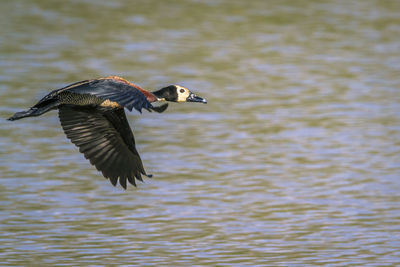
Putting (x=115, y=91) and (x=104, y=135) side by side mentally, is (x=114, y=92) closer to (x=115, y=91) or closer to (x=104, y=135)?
(x=115, y=91)

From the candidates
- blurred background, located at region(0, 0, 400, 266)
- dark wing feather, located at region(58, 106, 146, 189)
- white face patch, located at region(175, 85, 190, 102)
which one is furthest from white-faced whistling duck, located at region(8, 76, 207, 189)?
blurred background, located at region(0, 0, 400, 266)

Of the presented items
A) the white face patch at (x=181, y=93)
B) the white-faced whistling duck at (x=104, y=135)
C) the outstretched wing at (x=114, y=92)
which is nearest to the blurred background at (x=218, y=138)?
the white-faced whistling duck at (x=104, y=135)

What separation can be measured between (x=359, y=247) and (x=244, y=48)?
8.62 m

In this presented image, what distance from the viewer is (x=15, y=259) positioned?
8.80 metres

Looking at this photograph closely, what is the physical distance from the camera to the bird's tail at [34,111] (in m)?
8.47

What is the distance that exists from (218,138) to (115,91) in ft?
14.8

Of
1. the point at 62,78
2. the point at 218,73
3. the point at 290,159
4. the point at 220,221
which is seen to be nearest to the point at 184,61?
the point at 218,73

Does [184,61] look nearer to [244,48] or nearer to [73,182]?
[244,48]

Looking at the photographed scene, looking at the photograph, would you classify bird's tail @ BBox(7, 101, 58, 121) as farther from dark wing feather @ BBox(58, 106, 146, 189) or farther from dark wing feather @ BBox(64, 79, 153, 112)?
dark wing feather @ BBox(58, 106, 146, 189)

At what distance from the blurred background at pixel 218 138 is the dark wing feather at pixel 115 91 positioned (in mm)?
1485

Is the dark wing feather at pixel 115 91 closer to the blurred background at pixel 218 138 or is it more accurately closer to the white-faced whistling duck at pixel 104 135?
the white-faced whistling duck at pixel 104 135

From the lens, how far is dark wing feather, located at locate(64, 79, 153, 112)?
8.05m

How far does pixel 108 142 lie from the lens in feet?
30.7

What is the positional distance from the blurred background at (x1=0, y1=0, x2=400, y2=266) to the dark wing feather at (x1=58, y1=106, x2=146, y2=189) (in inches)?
25.5
